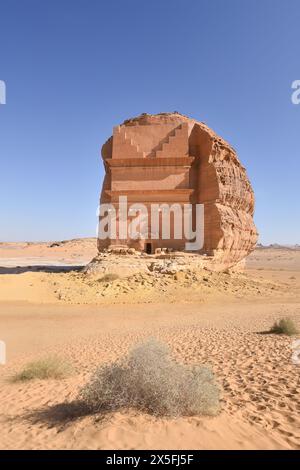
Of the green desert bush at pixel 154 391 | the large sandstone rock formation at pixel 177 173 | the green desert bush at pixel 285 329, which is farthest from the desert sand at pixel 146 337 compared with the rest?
the large sandstone rock formation at pixel 177 173

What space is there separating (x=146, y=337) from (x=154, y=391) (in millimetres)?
6898

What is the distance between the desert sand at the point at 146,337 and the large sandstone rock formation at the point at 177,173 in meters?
3.47

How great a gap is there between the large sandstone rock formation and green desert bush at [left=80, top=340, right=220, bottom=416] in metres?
18.6

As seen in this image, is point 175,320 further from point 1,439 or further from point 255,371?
point 1,439

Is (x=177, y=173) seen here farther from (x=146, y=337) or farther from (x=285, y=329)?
(x=285, y=329)

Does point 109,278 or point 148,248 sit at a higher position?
point 148,248

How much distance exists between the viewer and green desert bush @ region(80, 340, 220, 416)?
472 centimetres

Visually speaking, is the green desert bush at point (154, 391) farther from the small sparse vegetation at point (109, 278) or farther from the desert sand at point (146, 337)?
the small sparse vegetation at point (109, 278)

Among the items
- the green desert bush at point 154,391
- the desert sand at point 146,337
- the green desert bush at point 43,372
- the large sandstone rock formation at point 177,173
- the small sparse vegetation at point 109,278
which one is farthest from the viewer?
the large sandstone rock formation at point 177,173

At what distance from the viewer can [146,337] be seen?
1157cm

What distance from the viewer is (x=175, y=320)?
14.4m

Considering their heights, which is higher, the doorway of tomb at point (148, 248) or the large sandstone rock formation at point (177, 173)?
the large sandstone rock formation at point (177, 173)

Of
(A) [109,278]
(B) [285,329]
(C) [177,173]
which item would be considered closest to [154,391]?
(B) [285,329]

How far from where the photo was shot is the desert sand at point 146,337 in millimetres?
4312
